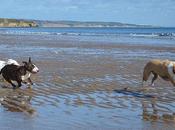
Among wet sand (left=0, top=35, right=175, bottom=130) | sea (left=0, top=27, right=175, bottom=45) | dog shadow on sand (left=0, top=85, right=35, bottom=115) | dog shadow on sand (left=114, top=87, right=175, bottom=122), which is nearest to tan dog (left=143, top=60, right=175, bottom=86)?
wet sand (left=0, top=35, right=175, bottom=130)

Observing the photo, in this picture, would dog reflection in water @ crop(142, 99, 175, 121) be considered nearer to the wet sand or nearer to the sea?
Answer: the wet sand

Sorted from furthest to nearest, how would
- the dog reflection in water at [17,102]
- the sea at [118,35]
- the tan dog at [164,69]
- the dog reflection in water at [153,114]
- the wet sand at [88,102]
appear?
the sea at [118,35]
the tan dog at [164,69]
the dog reflection in water at [17,102]
the dog reflection in water at [153,114]
the wet sand at [88,102]

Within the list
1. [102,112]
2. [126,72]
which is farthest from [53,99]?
[126,72]

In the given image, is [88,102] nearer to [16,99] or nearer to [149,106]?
[149,106]

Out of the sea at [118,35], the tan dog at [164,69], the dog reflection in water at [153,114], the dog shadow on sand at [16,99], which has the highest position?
the tan dog at [164,69]

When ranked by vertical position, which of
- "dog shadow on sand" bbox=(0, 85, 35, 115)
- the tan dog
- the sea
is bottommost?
the sea

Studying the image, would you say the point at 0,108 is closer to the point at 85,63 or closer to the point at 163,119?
the point at 163,119

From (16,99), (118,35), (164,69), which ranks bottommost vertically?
(118,35)

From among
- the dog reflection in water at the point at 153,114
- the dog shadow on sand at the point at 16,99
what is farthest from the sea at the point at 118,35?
the dog reflection in water at the point at 153,114

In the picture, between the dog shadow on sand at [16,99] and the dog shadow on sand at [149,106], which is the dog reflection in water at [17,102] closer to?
the dog shadow on sand at [16,99]

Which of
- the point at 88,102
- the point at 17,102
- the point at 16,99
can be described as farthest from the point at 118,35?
the point at 17,102

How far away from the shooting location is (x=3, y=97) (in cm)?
1079

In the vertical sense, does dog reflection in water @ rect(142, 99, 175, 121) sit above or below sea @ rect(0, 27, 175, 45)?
above

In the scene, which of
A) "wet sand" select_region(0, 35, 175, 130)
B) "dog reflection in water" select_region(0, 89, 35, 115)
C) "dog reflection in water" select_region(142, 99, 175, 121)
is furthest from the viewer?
"dog reflection in water" select_region(0, 89, 35, 115)
